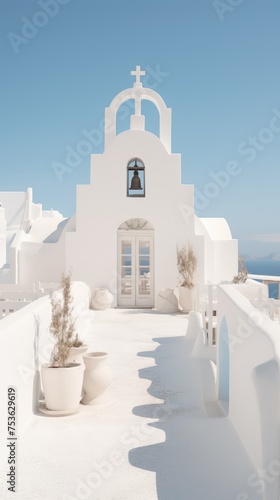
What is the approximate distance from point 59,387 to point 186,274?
9.37m

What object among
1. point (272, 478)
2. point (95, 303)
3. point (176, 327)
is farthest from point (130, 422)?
point (95, 303)

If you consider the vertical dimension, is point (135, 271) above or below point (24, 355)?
above

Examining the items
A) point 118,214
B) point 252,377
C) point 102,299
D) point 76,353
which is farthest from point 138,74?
point 252,377

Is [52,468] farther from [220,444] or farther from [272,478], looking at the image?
[272,478]

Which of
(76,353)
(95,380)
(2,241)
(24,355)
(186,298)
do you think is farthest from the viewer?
(2,241)

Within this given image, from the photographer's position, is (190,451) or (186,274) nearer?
(190,451)

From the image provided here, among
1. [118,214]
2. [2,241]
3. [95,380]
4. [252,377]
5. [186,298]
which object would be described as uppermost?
[118,214]

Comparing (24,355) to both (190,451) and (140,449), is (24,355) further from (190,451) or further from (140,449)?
(190,451)

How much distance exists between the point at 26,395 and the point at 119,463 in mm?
1525

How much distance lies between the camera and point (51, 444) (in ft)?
15.9

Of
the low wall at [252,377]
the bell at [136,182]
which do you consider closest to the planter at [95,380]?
the low wall at [252,377]

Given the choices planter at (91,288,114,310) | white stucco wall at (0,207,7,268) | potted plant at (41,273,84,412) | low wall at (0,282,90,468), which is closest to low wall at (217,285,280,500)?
potted plant at (41,273,84,412)

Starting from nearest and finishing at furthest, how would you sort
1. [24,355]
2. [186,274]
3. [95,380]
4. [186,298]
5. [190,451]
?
[190,451]
[24,355]
[95,380]
[186,298]
[186,274]

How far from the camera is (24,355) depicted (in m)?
5.41
